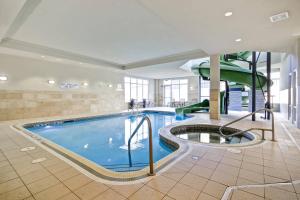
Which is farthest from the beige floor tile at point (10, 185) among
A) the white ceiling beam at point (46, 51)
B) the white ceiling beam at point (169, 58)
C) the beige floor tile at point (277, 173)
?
the white ceiling beam at point (169, 58)

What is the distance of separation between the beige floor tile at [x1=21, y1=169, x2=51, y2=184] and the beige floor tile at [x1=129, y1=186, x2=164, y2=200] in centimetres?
126

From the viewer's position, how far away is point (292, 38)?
4.06 metres

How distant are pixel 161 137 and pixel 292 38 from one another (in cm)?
430

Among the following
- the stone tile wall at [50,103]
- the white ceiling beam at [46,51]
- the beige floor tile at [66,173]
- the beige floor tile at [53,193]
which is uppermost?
the white ceiling beam at [46,51]

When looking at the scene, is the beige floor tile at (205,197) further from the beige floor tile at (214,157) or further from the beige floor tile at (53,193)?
the beige floor tile at (53,193)

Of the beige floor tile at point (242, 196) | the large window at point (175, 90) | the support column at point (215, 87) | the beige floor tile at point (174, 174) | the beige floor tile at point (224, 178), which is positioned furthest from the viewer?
the large window at point (175, 90)

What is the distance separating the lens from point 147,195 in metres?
1.60

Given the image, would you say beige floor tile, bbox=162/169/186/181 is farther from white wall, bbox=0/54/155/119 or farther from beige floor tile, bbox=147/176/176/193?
white wall, bbox=0/54/155/119

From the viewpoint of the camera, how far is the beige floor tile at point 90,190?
1578 millimetres

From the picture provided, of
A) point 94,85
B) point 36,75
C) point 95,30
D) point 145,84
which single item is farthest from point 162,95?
point 95,30

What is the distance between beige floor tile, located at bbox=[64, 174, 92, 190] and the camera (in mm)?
1757

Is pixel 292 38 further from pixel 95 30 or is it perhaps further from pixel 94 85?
pixel 94 85

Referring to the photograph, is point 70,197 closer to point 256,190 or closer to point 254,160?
point 256,190

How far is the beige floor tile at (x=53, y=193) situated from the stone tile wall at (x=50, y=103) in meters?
6.85
